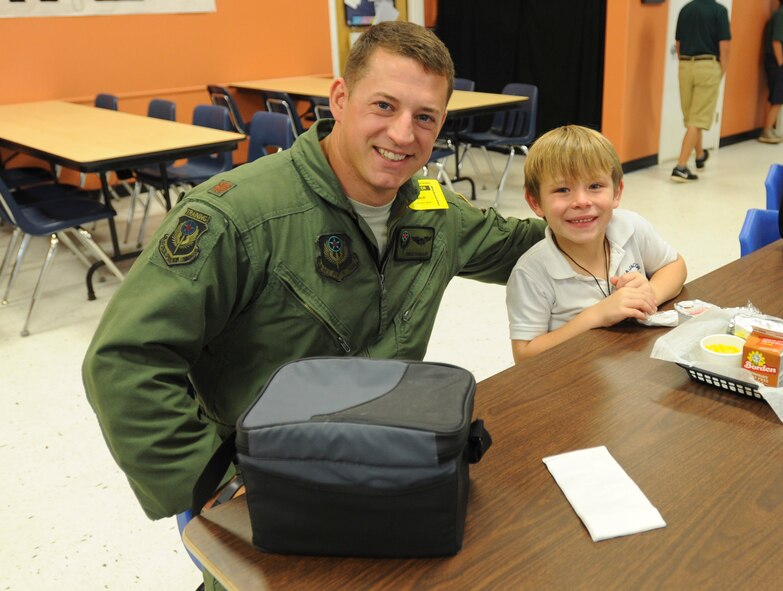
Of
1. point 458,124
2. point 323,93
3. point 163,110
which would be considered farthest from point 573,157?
point 323,93

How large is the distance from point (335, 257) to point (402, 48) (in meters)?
0.39

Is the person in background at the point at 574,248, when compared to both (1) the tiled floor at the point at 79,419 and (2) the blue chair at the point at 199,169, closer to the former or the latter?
(1) the tiled floor at the point at 79,419

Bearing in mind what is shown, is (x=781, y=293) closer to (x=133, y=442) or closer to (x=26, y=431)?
(x=133, y=442)

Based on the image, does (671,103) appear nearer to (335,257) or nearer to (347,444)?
(335,257)

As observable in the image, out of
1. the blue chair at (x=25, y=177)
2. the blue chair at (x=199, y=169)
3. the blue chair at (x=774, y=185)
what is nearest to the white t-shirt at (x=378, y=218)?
the blue chair at (x=774, y=185)

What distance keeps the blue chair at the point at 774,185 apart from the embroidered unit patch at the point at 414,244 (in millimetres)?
1459

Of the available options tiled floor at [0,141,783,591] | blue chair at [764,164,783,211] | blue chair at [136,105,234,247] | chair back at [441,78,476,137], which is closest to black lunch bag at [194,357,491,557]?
tiled floor at [0,141,783,591]

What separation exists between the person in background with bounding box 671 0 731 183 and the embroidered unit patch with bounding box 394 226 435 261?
507 cm

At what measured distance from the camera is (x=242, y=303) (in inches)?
49.1

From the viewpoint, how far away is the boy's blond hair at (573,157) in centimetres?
155

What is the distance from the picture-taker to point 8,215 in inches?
136

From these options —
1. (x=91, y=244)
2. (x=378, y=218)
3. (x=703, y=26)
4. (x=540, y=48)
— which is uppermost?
(x=703, y=26)

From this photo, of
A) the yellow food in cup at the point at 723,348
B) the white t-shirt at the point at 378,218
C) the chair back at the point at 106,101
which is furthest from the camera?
the chair back at the point at 106,101

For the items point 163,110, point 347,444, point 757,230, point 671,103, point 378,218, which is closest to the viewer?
point 347,444
